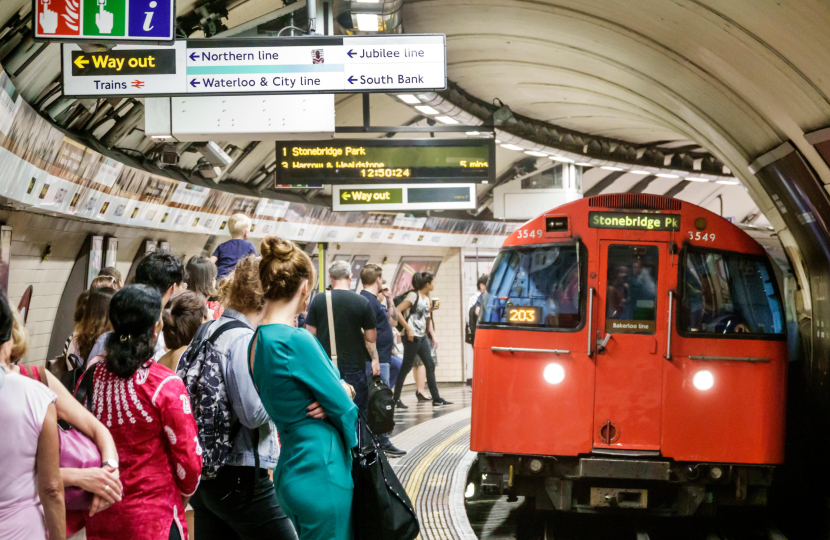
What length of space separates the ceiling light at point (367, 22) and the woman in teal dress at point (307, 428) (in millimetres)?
4459

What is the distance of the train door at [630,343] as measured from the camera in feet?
18.9

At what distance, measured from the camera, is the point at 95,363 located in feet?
10.2

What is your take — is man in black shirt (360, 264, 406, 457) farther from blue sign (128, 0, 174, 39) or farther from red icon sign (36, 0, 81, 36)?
red icon sign (36, 0, 81, 36)

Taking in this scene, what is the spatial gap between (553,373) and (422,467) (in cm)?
231

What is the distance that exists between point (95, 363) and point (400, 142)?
19.9ft

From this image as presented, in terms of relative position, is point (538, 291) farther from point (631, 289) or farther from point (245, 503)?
point (245, 503)

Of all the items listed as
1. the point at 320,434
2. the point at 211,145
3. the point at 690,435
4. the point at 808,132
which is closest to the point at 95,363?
the point at 320,434

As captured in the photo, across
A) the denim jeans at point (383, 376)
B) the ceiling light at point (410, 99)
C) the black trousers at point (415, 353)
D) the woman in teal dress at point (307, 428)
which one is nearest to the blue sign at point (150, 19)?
the woman in teal dress at point (307, 428)

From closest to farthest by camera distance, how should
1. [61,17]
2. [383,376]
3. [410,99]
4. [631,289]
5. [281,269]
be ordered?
1. [281,269]
2. [61,17]
3. [631,289]
4. [383,376]
5. [410,99]

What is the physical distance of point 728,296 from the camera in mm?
5805

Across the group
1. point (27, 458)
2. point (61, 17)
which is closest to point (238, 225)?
point (61, 17)

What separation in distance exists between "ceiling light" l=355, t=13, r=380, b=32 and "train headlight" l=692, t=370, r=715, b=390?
368 cm

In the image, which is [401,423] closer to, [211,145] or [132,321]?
[211,145]

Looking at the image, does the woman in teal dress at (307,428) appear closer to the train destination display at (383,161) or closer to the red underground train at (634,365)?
the red underground train at (634,365)
